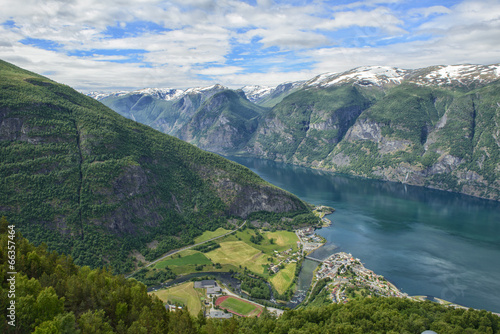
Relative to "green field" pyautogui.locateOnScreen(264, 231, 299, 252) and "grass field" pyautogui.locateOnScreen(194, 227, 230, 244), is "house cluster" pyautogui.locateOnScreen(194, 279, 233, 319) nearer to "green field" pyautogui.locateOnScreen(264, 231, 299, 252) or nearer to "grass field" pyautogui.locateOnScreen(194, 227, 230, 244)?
"grass field" pyautogui.locateOnScreen(194, 227, 230, 244)

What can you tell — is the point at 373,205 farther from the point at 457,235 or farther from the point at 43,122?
the point at 43,122

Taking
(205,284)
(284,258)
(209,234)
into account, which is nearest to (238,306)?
(205,284)

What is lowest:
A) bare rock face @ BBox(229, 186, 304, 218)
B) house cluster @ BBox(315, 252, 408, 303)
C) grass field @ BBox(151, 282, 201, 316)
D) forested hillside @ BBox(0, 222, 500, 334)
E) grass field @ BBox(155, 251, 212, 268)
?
grass field @ BBox(151, 282, 201, 316)

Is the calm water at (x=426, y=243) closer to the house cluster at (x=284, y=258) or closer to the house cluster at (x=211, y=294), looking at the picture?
the house cluster at (x=284, y=258)

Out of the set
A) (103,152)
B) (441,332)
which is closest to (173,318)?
(441,332)

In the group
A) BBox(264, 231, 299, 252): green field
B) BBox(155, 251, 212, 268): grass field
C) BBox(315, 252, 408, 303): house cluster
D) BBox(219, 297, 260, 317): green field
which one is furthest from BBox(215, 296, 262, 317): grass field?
BBox(264, 231, 299, 252): green field

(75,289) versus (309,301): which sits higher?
(75,289)
